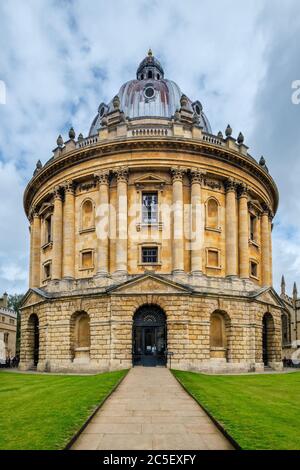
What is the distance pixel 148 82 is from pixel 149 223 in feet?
66.6

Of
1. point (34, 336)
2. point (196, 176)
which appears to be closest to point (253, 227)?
point (196, 176)

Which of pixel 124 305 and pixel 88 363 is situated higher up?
pixel 124 305

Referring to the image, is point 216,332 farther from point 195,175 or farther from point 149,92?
point 149,92

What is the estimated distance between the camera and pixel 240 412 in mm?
13836

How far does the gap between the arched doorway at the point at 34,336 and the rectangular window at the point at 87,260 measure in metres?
7.58

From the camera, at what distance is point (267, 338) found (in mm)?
42656

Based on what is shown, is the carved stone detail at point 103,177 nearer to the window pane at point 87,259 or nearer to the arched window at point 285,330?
the window pane at point 87,259

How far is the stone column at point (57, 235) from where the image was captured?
40.4m

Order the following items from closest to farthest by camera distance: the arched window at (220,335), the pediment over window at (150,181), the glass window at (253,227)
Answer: the arched window at (220,335) → the pediment over window at (150,181) → the glass window at (253,227)

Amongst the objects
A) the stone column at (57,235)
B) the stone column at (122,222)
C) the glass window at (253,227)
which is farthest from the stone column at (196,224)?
the stone column at (57,235)

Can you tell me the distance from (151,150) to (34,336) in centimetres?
2020

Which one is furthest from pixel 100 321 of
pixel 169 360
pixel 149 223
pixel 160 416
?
pixel 160 416

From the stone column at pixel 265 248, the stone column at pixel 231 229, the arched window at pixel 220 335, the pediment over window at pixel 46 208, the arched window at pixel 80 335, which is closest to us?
the arched window at pixel 220 335
